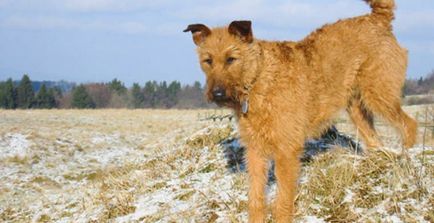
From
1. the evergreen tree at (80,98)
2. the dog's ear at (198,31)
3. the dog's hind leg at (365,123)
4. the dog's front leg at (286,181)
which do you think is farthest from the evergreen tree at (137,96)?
the dog's front leg at (286,181)

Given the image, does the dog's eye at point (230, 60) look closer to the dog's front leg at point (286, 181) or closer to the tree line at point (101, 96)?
the dog's front leg at point (286, 181)

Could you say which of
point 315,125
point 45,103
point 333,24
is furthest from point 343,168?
point 45,103

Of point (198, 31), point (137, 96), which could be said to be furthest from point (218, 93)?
point (137, 96)

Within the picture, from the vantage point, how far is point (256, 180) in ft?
16.0

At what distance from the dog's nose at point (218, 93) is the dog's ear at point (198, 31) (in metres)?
0.81

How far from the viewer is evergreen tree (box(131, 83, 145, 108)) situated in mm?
94000

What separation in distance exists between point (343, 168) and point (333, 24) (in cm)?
185

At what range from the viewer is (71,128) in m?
23.6

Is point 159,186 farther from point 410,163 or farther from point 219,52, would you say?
point 410,163

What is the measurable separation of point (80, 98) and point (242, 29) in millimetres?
83410

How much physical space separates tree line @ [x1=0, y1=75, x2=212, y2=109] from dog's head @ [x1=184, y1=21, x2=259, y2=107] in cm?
7445

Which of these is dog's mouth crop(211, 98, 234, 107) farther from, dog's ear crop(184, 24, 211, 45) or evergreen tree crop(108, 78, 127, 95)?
evergreen tree crop(108, 78, 127, 95)

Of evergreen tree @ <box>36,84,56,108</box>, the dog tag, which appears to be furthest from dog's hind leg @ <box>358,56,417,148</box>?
evergreen tree @ <box>36,84,56,108</box>

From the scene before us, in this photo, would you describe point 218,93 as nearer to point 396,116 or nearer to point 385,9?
point 396,116
